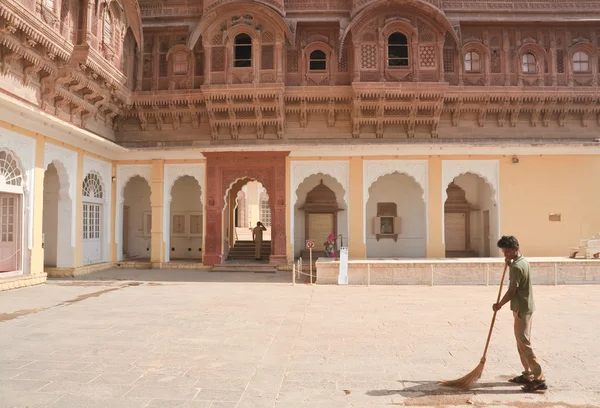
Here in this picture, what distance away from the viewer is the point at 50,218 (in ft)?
45.8

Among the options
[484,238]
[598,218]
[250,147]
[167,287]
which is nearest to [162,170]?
[250,147]

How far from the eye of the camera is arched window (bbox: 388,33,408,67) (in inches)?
641

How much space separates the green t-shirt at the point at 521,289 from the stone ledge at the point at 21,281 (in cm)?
1032

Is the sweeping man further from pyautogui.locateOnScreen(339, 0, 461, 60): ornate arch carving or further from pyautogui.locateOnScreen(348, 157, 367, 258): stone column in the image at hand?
pyautogui.locateOnScreen(339, 0, 461, 60): ornate arch carving

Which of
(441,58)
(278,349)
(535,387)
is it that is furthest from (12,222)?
(441,58)

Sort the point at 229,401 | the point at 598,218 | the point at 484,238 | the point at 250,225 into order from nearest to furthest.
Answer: the point at 229,401
the point at 598,218
the point at 484,238
the point at 250,225

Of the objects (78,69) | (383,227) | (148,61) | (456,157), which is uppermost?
(148,61)

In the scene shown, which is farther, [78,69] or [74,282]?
[78,69]

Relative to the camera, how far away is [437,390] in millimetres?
4266

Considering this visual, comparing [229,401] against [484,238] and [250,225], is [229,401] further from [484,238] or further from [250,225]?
[250,225]

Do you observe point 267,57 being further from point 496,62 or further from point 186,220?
point 496,62

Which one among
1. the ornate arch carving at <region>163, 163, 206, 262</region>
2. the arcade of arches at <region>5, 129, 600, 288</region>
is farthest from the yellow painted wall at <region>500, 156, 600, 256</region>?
the ornate arch carving at <region>163, 163, 206, 262</region>

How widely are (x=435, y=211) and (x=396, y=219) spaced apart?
251 centimetres

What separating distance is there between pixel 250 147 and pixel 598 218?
11.5 m
